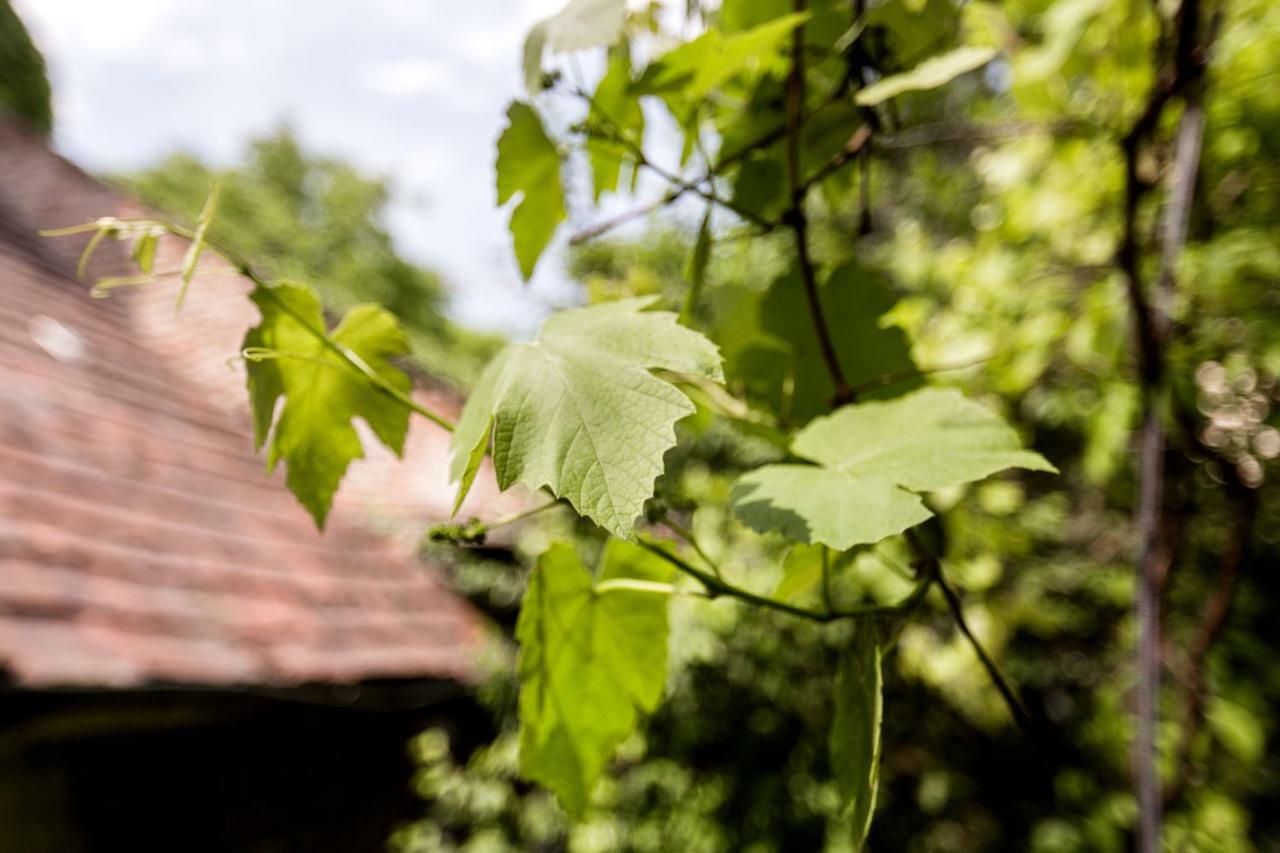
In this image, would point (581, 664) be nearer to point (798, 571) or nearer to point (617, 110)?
point (798, 571)

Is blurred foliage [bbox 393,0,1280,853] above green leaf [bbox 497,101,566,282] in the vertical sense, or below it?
below

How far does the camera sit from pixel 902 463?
43 centimetres

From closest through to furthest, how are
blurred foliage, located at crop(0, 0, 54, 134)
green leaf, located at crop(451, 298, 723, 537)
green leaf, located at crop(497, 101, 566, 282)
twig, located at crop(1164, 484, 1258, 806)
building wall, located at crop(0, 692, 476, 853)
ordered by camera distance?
green leaf, located at crop(451, 298, 723, 537), green leaf, located at crop(497, 101, 566, 282), twig, located at crop(1164, 484, 1258, 806), building wall, located at crop(0, 692, 476, 853), blurred foliage, located at crop(0, 0, 54, 134)

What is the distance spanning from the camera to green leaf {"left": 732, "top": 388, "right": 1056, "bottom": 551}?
380mm

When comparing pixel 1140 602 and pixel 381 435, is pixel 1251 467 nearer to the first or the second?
pixel 1140 602

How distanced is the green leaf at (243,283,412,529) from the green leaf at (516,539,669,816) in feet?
0.53

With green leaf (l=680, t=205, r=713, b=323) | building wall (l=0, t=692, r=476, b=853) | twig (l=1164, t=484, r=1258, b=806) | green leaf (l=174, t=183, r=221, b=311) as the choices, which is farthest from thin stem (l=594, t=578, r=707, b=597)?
building wall (l=0, t=692, r=476, b=853)

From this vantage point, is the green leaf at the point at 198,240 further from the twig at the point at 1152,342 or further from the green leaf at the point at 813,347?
the twig at the point at 1152,342

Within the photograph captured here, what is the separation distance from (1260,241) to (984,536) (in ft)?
3.21

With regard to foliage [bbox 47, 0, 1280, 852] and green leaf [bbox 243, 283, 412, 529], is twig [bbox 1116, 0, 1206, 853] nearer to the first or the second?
foliage [bbox 47, 0, 1280, 852]

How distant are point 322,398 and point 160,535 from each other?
247 cm

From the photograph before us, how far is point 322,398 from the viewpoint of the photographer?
20.6 inches

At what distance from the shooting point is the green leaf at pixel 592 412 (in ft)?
1.13

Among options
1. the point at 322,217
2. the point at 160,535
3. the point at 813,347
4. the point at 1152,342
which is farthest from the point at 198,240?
the point at 322,217
